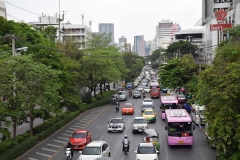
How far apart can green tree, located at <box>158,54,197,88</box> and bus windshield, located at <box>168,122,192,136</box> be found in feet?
70.1

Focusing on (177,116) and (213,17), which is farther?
(213,17)

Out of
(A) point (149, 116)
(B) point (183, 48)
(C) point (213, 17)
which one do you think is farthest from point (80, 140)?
Answer: (B) point (183, 48)

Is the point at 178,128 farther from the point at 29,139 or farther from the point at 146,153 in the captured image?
the point at 29,139

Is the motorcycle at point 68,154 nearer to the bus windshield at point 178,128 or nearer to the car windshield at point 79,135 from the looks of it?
the car windshield at point 79,135

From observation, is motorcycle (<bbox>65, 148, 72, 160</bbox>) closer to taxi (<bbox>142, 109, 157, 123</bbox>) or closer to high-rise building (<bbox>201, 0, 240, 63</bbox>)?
taxi (<bbox>142, 109, 157, 123</bbox>)

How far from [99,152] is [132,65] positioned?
7373cm

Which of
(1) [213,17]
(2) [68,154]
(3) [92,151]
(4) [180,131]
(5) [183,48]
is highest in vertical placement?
(1) [213,17]

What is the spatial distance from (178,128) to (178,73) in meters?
21.9

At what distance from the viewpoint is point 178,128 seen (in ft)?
87.6

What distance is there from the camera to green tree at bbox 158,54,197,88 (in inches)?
1876

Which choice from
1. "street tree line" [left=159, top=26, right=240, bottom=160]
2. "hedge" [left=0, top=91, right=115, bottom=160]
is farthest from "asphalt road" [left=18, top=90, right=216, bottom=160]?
"street tree line" [left=159, top=26, right=240, bottom=160]

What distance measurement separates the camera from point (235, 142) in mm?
16219

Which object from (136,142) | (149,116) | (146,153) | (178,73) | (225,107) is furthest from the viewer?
(178,73)

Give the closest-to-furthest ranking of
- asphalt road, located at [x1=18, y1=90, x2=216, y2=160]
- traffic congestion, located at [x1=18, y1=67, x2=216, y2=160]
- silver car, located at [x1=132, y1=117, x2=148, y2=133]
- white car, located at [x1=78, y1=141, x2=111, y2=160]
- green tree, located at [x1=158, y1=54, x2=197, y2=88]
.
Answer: white car, located at [x1=78, y1=141, x2=111, y2=160] < traffic congestion, located at [x1=18, y1=67, x2=216, y2=160] < asphalt road, located at [x1=18, y1=90, x2=216, y2=160] < silver car, located at [x1=132, y1=117, x2=148, y2=133] < green tree, located at [x1=158, y1=54, x2=197, y2=88]
